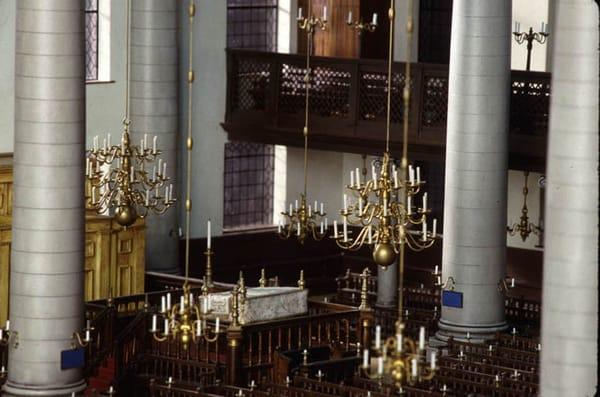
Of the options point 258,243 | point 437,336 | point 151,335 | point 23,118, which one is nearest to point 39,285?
point 23,118

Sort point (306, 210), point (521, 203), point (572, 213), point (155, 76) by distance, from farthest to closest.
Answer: point (521, 203) → point (155, 76) → point (306, 210) → point (572, 213)

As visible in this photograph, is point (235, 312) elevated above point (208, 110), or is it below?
below

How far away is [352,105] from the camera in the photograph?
27.8 metres

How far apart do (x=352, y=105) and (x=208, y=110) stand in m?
2.96

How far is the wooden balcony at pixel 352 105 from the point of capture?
2555 centimetres

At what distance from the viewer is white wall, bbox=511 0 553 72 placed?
27922 millimetres

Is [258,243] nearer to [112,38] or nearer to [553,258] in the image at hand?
[112,38]

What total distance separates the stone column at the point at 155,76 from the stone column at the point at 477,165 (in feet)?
18.7

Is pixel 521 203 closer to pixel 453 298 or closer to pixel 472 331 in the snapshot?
pixel 453 298

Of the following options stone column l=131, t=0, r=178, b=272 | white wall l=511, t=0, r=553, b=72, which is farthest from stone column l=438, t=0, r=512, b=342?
stone column l=131, t=0, r=178, b=272

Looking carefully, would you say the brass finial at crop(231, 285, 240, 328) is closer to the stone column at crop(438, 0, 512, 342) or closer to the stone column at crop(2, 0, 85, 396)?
the stone column at crop(2, 0, 85, 396)

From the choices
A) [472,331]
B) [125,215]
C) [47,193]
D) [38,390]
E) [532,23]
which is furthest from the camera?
[532,23]

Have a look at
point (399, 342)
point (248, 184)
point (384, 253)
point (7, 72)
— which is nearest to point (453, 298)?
point (384, 253)

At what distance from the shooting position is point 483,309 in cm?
2377
